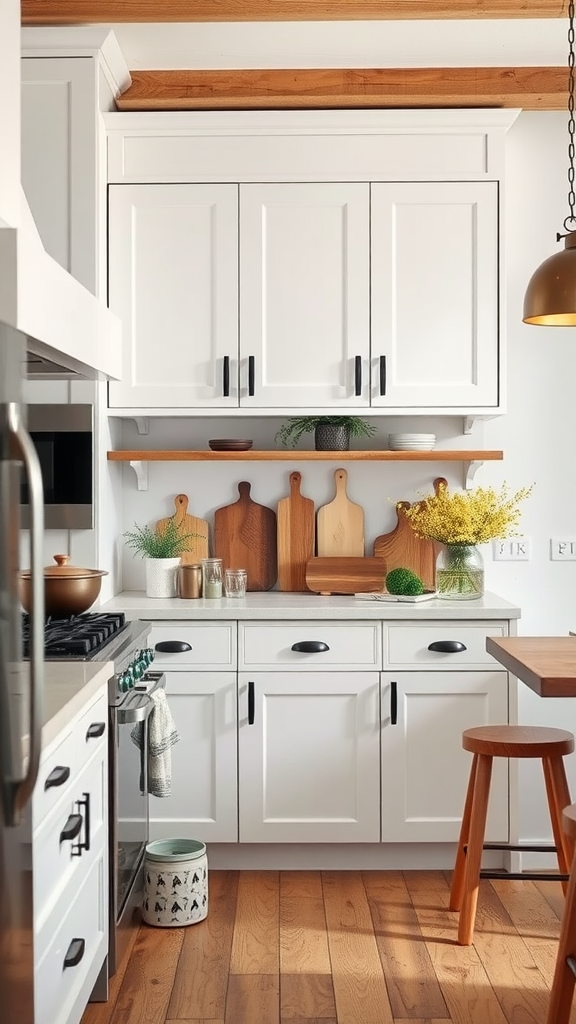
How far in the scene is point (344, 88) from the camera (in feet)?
12.4

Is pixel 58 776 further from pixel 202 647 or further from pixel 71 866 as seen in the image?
pixel 202 647

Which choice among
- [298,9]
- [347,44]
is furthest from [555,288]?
[347,44]

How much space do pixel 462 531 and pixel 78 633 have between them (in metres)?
1.50

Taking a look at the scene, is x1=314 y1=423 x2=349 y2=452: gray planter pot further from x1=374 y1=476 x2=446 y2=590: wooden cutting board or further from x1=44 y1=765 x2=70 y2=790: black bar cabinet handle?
x1=44 y1=765 x2=70 y2=790: black bar cabinet handle

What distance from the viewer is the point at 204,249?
3816mm

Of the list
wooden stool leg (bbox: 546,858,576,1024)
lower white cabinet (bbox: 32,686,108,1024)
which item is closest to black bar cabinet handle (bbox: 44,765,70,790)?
lower white cabinet (bbox: 32,686,108,1024)

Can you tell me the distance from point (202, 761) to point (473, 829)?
103 centimetres

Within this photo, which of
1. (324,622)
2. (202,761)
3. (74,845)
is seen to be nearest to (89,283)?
(324,622)

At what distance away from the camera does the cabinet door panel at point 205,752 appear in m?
3.62

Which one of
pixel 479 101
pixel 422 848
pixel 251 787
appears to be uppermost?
pixel 479 101

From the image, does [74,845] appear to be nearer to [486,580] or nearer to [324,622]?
[324,622]

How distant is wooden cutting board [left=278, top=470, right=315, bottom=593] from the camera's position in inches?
162

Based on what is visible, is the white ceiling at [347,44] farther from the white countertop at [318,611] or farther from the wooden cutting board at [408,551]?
the white countertop at [318,611]

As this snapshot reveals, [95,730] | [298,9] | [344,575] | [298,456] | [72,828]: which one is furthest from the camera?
[344,575]
